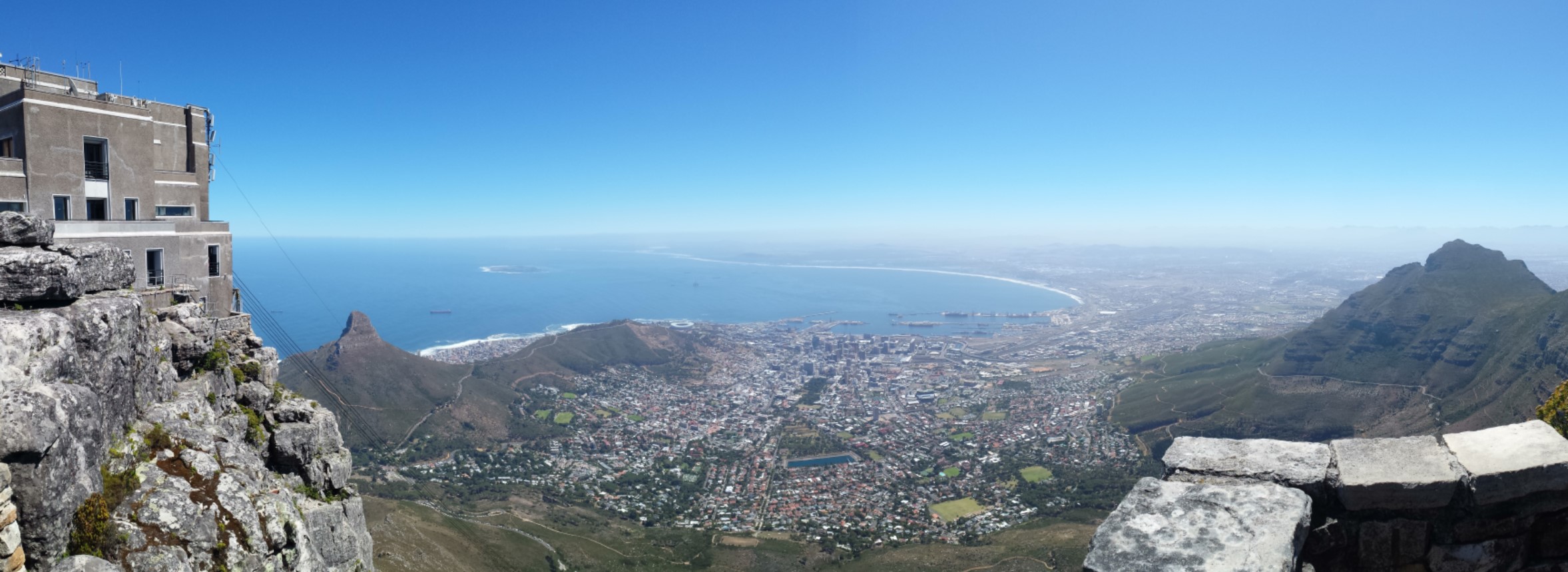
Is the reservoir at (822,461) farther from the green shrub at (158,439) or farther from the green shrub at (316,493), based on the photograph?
the green shrub at (158,439)

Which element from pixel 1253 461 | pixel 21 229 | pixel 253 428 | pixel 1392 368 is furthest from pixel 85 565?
pixel 1392 368

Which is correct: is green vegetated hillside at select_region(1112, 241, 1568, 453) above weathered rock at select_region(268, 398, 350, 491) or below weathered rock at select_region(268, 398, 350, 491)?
below

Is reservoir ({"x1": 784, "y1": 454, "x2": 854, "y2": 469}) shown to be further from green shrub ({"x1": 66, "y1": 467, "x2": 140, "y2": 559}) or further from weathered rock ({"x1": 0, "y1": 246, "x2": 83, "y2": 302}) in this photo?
weathered rock ({"x1": 0, "y1": 246, "x2": 83, "y2": 302})

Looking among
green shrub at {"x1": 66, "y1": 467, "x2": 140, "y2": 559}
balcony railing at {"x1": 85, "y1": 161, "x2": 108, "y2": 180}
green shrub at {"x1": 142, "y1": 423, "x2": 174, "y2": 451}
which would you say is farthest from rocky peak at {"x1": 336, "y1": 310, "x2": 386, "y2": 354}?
green shrub at {"x1": 66, "y1": 467, "x2": 140, "y2": 559}

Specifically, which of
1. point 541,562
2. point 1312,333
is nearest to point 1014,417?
point 1312,333

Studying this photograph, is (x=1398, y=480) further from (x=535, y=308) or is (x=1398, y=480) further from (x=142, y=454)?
(x=535, y=308)

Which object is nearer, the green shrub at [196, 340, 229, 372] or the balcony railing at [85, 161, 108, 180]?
the green shrub at [196, 340, 229, 372]
